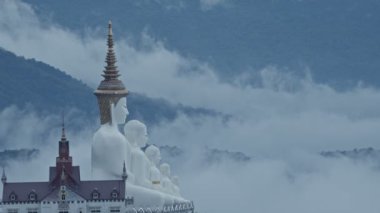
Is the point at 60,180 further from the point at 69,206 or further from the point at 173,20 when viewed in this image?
the point at 173,20

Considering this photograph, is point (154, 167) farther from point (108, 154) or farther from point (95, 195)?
point (95, 195)

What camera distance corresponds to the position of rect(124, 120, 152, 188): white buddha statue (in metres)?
82.7

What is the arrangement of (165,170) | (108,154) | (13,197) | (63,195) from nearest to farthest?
(13,197), (63,195), (108,154), (165,170)

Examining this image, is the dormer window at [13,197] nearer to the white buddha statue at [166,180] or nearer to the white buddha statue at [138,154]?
the white buddha statue at [138,154]

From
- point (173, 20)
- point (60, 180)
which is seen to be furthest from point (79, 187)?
point (173, 20)

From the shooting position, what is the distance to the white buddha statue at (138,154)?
82688mm

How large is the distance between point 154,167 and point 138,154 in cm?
139

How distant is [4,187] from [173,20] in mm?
43291

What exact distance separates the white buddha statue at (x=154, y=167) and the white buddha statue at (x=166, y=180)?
1.20ft

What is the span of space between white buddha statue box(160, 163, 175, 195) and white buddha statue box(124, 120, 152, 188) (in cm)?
112

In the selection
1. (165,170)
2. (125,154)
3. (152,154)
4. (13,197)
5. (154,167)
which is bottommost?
(13,197)

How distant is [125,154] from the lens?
82.4 metres

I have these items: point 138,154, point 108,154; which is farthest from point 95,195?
point 138,154

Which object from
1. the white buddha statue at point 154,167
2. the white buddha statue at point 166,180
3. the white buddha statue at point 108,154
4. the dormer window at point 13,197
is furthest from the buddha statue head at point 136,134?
the dormer window at point 13,197
